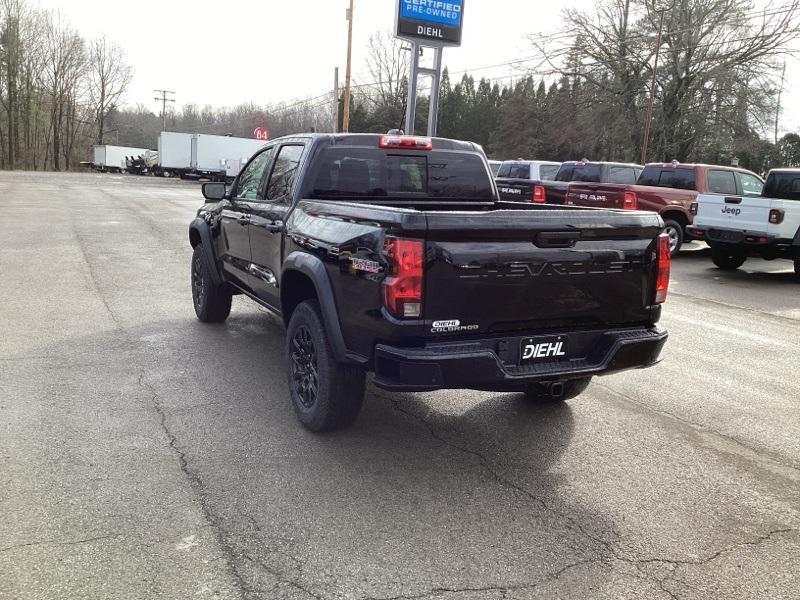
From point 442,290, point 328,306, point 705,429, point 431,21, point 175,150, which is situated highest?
point 431,21

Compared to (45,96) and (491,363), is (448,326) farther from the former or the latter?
(45,96)

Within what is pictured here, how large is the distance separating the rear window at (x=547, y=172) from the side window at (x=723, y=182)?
15.3 feet

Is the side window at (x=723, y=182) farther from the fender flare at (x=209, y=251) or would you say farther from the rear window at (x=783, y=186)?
the fender flare at (x=209, y=251)

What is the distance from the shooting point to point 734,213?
39.4ft

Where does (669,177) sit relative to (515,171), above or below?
below

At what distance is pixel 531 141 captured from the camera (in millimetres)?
54250

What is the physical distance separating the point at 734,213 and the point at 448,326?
1043 centimetres

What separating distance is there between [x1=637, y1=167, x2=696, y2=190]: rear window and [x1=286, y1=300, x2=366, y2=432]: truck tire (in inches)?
495

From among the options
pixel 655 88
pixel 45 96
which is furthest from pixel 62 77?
pixel 655 88

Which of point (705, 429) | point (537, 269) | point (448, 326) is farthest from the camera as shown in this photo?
point (705, 429)

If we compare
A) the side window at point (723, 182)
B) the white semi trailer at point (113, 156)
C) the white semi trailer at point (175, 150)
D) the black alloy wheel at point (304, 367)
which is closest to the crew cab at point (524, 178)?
the side window at point (723, 182)

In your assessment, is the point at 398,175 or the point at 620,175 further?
the point at 620,175

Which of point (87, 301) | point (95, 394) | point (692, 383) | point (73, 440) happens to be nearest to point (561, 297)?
point (692, 383)

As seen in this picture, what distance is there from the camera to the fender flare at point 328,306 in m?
3.78
